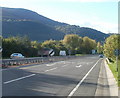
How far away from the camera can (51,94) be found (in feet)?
40.3

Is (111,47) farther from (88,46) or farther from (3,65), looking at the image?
(88,46)

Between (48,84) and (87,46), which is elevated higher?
(87,46)

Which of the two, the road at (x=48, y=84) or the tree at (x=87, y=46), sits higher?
the tree at (x=87, y=46)

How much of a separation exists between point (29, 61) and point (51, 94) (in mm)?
31331

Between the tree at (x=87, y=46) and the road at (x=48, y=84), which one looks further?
the tree at (x=87, y=46)

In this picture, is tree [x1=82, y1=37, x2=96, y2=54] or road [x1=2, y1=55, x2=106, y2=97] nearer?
road [x1=2, y1=55, x2=106, y2=97]

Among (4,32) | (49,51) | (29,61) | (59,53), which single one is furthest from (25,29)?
(29,61)

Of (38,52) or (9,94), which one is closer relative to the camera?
(9,94)

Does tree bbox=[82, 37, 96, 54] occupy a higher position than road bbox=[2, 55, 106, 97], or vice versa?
tree bbox=[82, 37, 96, 54]

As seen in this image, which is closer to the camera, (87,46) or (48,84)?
(48,84)

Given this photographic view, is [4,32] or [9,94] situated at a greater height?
[4,32]

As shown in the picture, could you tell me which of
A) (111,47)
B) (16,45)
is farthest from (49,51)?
(111,47)

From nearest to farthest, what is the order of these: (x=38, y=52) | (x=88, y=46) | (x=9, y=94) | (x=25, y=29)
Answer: (x=9, y=94), (x=38, y=52), (x=88, y=46), (x=25, y=29)

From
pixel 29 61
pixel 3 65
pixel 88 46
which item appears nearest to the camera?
pixel 3 65
